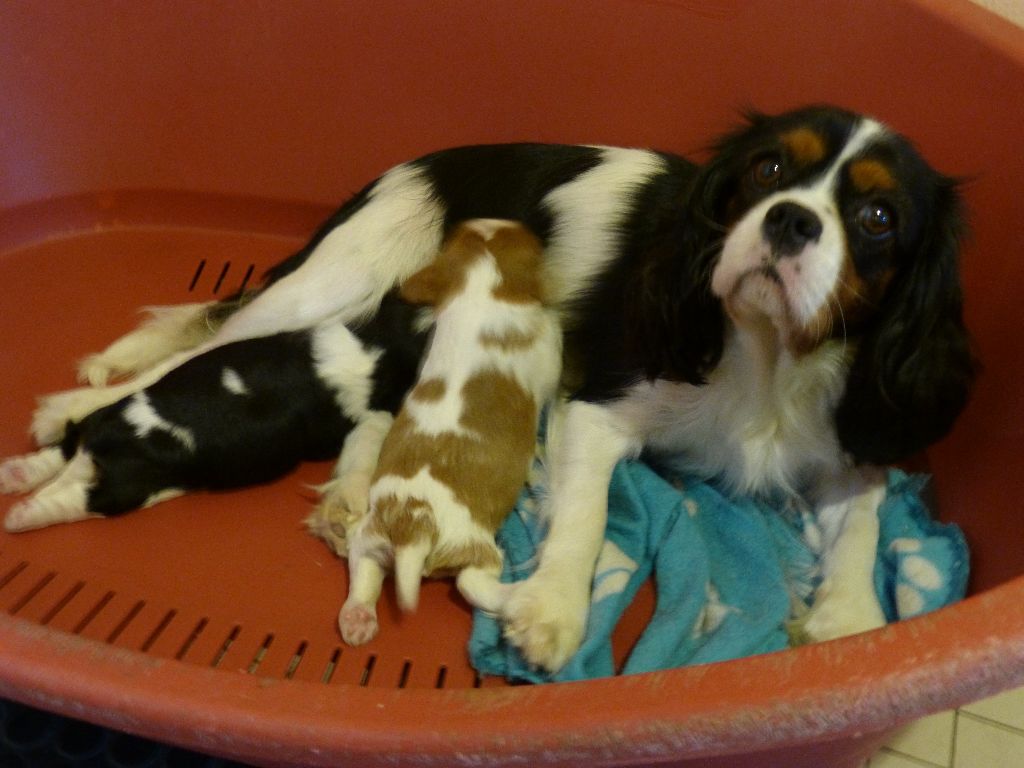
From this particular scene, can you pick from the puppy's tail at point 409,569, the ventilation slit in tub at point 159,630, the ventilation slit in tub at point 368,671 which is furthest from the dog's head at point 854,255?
the ventilation slit in tub at point 159,630

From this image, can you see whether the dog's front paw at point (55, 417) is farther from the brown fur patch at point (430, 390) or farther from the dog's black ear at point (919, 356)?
the dog's black ear at point (919, 356)

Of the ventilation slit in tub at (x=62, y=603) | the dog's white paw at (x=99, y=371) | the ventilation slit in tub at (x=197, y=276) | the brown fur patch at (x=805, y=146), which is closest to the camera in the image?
the brown fur patch at (x=805, y=146)

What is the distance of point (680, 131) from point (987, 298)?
80 centimetres

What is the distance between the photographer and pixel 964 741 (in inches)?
69.3

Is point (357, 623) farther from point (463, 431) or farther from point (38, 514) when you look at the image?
point (38, 514)

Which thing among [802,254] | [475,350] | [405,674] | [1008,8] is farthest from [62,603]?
[1008,8]

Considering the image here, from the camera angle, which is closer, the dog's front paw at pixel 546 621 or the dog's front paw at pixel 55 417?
the dog's front paw at pixel 546 621

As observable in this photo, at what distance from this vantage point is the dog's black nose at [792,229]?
1203 mm

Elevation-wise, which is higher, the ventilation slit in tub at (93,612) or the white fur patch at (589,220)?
the white fur patch at (589,220)

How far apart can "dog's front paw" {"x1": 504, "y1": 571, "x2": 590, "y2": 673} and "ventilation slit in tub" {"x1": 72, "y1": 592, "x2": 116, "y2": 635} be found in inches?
28.7

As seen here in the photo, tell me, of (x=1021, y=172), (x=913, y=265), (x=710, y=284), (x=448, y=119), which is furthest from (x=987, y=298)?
(x=448, y=119)

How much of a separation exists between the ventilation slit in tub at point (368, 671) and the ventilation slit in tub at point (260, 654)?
0.59 ft

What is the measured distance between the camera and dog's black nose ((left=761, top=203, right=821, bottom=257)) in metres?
1.20

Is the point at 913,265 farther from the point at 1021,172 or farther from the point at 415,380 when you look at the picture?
the point at 415,380
